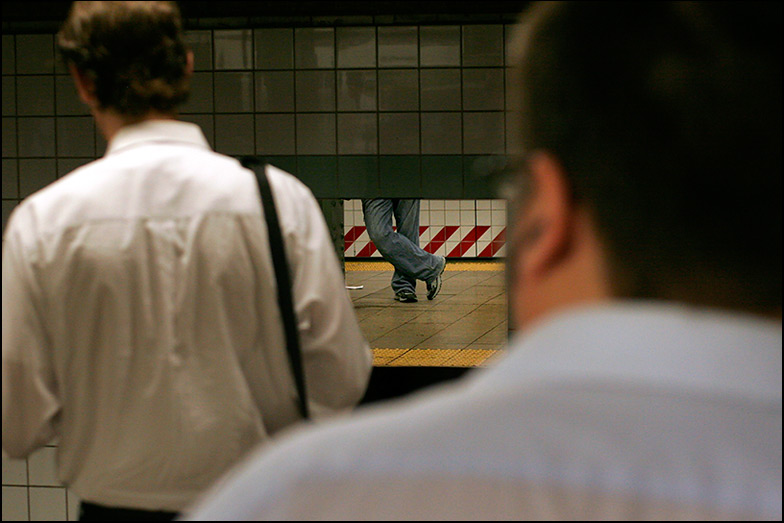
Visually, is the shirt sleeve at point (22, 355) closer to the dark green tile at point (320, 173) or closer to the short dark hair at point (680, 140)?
the short dark hair at point (680, 140)

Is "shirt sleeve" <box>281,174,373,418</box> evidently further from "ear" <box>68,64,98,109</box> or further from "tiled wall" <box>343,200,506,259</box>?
"tiled wall" <box>343,200,506,259</box>

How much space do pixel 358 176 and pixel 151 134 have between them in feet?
9.92

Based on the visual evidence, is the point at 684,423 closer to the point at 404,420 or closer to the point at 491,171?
the point at 404,420

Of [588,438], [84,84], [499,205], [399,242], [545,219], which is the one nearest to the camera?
[588,438]

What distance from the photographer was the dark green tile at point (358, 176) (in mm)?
4566

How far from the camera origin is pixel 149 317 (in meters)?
1.51

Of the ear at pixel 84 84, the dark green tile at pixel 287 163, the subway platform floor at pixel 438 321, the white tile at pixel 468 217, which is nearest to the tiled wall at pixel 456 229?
the white tile at pixel 468 217

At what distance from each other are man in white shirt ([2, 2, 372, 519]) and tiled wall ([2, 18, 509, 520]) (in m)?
2.97

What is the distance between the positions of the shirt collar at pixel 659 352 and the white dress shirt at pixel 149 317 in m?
1.18

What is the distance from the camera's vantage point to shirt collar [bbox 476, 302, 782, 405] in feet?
1.20

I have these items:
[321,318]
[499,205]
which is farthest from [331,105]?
[499,205]

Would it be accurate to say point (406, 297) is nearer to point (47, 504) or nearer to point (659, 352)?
point (47, 504)

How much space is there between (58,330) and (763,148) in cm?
133

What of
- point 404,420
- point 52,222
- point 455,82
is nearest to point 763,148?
point 404,420
